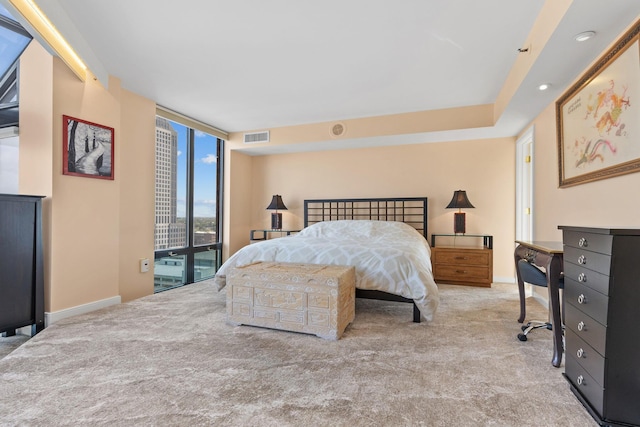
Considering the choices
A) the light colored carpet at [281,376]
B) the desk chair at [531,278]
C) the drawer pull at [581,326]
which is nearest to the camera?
the light colored carpet at [281,376]

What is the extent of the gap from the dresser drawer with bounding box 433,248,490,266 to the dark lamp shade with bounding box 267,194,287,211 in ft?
8.55

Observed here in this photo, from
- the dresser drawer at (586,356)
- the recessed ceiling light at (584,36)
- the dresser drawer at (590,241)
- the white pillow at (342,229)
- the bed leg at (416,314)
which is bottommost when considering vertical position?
the bed leg at (416,314)

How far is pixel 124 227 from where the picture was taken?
11.3 ft

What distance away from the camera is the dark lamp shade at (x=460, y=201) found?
169 inches

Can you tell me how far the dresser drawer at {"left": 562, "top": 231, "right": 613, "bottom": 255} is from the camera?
1359 mm

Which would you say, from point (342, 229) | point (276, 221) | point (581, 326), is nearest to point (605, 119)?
point (581, 326)

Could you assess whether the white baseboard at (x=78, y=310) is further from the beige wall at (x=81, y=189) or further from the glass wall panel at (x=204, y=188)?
the glass wall panel at (x=204, y=188)

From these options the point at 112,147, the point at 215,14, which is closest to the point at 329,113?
the point at 215,14

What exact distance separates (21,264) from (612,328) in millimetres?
3933

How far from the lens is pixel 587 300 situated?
152 centimetres

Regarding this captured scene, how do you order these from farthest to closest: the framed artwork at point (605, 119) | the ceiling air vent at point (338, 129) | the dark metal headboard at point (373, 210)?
1. the dark metal headboard at point (373, 210)
2. the ceiling air vent at point (338, 129)
3. the framed artwork at point (605, 119)

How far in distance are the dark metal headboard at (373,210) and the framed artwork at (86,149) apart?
2.99m

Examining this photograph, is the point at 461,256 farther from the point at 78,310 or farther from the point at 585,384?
the point at 78,310

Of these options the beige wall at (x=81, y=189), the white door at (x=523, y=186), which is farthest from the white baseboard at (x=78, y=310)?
the white door at (x=523, y=186)
